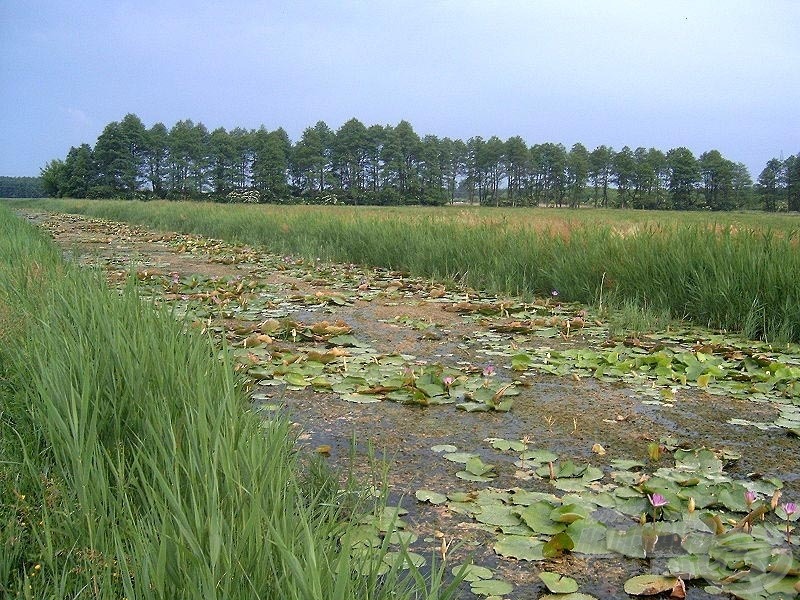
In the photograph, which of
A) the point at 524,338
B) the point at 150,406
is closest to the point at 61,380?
the point at 150,406

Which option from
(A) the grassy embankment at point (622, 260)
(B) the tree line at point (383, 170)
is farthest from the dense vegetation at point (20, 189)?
(A) the grassy embankment at point (622, 260)

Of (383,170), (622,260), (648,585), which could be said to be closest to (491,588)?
(648,585)

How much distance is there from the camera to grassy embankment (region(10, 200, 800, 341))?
489 centimetres

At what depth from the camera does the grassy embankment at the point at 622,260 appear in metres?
4.89

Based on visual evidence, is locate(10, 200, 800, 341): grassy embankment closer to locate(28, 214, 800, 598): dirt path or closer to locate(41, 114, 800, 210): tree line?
locate(28, 214, 800, 598): dirt path

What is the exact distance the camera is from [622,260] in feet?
19.8

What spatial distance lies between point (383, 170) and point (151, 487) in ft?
224

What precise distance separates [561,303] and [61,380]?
16.0 ft

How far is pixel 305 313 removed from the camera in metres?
5.58

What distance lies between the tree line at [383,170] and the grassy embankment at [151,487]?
54209mm

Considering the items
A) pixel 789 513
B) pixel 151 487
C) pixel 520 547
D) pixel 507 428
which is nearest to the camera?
pixel 151 487

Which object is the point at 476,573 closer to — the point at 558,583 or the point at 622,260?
the point at 558,583

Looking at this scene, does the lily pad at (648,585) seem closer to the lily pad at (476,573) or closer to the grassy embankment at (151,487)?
the lily pad at (476,573)

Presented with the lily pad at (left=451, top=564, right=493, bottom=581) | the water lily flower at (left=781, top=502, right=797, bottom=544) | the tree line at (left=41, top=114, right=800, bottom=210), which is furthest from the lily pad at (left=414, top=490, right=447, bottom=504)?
the tree line at (left=41, top=114, right=800, bottom=210)
